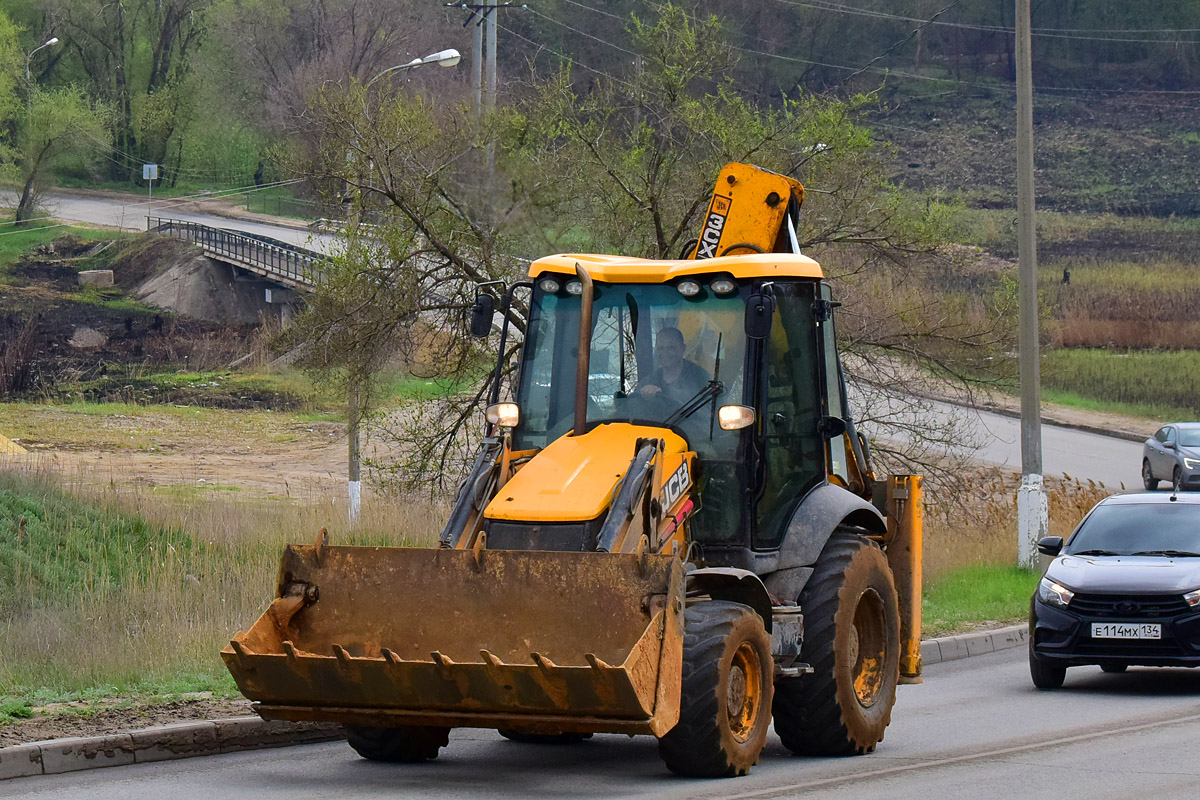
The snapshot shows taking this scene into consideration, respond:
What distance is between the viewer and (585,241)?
71.4 feet

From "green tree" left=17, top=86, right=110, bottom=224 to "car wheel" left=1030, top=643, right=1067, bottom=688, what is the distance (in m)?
67.2

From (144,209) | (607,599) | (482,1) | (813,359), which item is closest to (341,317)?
(813,359)

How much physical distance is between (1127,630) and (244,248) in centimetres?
5223

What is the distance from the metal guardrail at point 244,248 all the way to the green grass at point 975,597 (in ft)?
115

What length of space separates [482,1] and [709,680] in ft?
95.9

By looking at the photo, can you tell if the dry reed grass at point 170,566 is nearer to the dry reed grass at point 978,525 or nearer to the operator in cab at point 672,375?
the dry reed grass at point 978,525

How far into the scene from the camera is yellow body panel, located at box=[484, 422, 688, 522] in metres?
9.06

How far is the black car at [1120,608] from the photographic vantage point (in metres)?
13.1

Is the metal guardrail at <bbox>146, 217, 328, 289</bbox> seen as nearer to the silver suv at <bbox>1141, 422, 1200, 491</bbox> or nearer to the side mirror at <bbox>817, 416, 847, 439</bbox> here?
the silver suv at <bbox>1141, 422, 1200, 491</bbox>

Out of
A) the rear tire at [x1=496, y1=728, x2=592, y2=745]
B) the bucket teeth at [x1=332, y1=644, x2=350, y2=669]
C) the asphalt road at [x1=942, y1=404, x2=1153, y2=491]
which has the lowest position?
the rear tire at [x1=496, y1=728, x2=592, y2=745]

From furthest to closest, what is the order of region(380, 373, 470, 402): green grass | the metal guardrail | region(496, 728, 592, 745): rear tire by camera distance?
1. the metal guardrail
2. region(380, 373, 470, 402): green grass
3. region(496, 728, 592, 745): rear tire

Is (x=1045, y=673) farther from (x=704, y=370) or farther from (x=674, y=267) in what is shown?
(x=674, y=267)

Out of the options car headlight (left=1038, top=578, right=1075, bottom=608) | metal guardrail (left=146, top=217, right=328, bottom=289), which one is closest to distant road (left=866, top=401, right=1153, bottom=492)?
car headlight (left=1038, top=578, right=1075, bottom=608)

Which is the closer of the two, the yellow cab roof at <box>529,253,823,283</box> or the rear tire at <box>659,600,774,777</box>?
the rear tire at <box>659,600,774,777</box>
